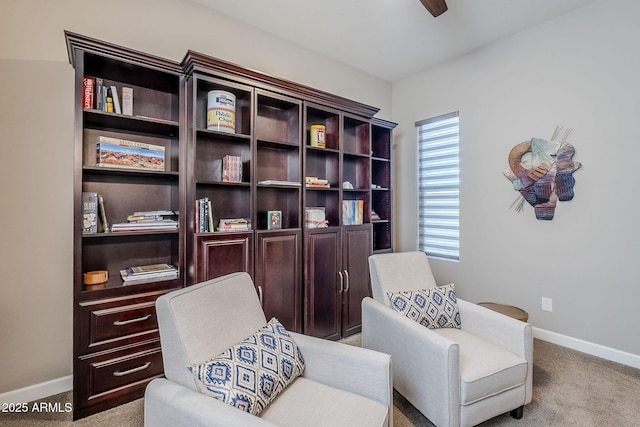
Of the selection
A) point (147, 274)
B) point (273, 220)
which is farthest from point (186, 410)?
point (273, 220)

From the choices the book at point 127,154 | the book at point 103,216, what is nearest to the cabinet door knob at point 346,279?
the book at point 127,154

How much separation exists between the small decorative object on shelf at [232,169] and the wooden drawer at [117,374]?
1.25 metres

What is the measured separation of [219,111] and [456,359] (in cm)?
219

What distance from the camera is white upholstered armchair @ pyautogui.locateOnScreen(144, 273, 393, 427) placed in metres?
1.07

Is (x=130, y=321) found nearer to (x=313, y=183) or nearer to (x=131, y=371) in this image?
(x=131, y=371)

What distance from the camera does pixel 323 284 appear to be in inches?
109

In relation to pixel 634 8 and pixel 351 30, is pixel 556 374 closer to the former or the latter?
pixel 634 8

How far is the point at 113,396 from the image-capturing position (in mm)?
1884

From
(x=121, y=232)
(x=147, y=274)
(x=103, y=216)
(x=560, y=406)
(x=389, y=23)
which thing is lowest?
(x=560, y=406)

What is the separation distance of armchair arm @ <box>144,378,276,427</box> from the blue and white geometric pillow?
1296 mm

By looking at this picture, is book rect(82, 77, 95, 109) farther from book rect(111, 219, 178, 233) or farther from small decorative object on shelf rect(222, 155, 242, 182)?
small decorative object on shelf rect(222, 155, 242, 182)

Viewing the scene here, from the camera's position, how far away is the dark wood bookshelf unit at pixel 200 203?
1.86 m

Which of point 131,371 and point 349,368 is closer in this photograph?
point 349,368

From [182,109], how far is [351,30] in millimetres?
1832
